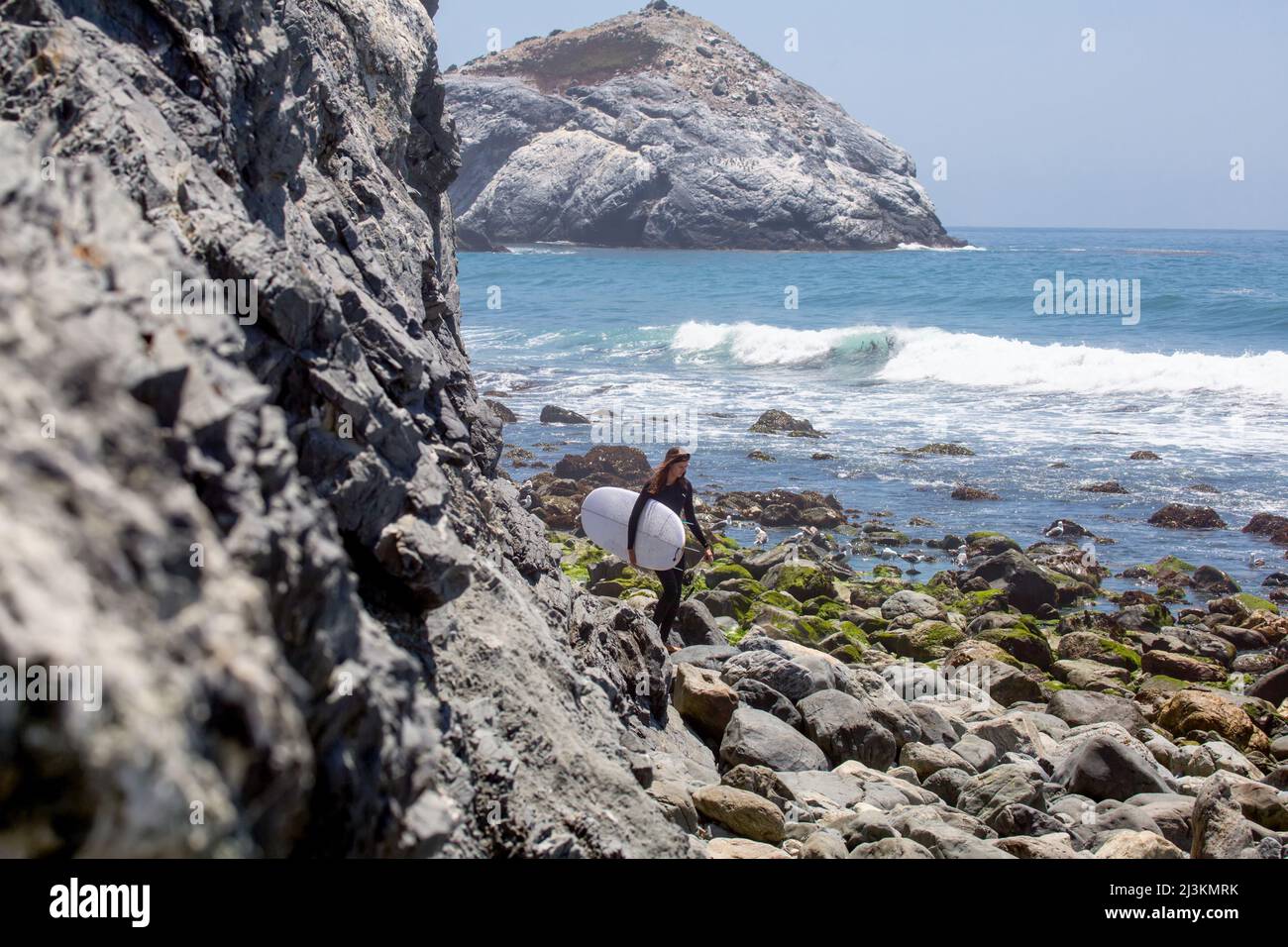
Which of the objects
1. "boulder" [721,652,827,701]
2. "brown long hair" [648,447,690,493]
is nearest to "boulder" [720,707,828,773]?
"boulder" [721,652,827,701]

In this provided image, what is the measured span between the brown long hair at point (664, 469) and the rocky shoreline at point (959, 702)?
1201 millimetres

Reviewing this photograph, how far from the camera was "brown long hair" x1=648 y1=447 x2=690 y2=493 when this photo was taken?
1040 cm

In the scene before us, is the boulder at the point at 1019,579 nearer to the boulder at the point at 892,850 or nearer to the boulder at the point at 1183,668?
the boulder at the point at 1183,668

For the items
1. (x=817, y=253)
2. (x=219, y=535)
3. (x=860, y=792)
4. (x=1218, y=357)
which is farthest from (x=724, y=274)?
(x=219, y=535)

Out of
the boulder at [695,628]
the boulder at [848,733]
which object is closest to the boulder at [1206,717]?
the boulder at [848,733]

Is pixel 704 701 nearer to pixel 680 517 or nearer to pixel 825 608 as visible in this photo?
pixel 680 517

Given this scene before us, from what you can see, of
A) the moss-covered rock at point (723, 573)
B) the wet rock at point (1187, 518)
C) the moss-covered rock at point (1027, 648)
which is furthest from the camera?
the wet rock at point (1187, 518)

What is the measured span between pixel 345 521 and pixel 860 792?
4.80m

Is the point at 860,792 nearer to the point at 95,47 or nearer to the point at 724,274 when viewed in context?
the point at 95,47

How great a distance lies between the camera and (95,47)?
14.3 ft
